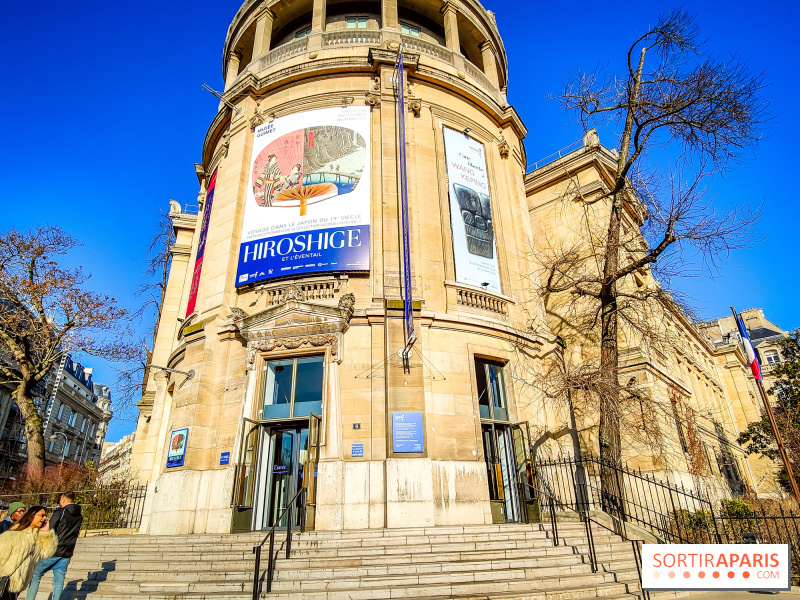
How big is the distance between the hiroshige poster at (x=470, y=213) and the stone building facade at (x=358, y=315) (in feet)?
0.26

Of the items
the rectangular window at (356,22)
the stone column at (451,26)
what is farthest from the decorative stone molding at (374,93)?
the rectangular window at (356,22)

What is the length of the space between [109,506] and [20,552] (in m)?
11.3

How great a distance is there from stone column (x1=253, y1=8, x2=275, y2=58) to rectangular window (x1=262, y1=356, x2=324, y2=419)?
13.6 m

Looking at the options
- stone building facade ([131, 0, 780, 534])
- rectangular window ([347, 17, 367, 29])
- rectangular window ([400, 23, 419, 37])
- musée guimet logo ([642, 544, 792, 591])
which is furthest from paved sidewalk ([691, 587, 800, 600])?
rectangular window ([347, 17, 367, 29])

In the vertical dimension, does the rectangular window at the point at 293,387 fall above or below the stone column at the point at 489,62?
below

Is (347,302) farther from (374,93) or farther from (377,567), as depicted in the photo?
(374,93)

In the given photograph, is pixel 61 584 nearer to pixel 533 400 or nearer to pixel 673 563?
pixel 673 563

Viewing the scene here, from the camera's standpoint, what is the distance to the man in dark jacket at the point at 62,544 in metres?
6.97

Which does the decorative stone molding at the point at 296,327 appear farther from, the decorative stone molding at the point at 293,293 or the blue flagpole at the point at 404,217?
the blue flagpole at the point at 404,217

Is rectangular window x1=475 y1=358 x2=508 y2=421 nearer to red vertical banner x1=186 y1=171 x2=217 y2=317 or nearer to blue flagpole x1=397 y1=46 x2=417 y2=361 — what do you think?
blue flagpole x1=397 y1=46 x2=417 y2=361

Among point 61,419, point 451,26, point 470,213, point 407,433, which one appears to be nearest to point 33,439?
point 407,433

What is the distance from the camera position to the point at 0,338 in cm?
1939

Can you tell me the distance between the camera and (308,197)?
49.5 ft

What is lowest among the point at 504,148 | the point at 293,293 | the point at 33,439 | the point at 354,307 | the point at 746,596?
the point at 746,596
